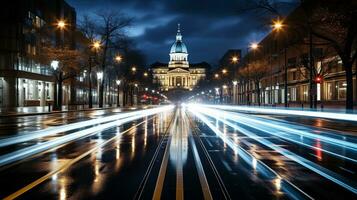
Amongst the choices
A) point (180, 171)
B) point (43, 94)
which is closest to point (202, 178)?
point (180, 171)

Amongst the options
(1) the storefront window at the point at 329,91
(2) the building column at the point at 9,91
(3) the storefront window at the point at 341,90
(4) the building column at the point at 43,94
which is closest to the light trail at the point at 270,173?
(3) the storefront window at the point at 341,90

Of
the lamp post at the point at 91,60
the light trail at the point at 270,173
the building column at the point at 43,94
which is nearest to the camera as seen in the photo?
the light trail at the point at 270,173

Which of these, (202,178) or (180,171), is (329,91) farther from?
(202,178)

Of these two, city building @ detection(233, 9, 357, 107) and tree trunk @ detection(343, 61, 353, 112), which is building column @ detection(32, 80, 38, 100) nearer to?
city building @ detection(233, 9, 357, 107)

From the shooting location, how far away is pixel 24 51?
7162cm

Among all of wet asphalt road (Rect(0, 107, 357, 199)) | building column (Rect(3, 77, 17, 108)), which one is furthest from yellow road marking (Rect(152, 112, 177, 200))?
building column (Rect(3, 77, 17, 108))

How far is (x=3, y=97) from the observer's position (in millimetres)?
68625

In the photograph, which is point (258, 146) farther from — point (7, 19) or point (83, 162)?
point (7, 19)

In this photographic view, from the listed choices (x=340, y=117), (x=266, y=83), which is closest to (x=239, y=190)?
(x=340, y=117)

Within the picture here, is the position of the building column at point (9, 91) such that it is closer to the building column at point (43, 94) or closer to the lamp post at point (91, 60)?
the lamp post at point (91, 60)

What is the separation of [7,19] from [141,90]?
84.6 m

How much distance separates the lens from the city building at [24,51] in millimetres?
68188

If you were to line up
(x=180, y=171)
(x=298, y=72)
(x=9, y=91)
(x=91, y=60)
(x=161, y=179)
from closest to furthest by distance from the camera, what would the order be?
(x=161, y=179), (x=180, y=171), (x=91, y=60), (x=9, y=91), (x=298, y=72)

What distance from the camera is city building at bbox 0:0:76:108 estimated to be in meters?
68.2
